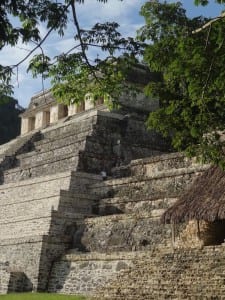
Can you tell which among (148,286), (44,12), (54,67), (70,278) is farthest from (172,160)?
(44,12)

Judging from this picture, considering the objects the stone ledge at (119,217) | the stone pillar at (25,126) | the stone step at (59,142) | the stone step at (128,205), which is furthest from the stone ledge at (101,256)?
the stone pillar at (25,126)

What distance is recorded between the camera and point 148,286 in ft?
33.1

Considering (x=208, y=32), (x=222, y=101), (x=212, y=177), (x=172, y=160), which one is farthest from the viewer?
(x=172, y=160)

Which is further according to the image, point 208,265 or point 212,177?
point 212,177

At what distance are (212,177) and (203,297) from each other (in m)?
3.00

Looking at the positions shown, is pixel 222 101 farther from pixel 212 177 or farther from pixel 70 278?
pixel 70 278

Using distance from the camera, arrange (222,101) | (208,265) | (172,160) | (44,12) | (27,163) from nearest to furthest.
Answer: (44,12) < (222,101) < (208,265) < (172,160) < (27,163)

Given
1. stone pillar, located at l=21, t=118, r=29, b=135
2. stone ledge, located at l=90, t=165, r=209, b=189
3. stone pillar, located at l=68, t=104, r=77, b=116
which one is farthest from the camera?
stone pillar, located at l=21, t=118, r=29, b=135

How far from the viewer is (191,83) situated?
8.43 metres

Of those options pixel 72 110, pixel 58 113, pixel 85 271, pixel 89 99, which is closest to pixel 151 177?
pixel 85 271

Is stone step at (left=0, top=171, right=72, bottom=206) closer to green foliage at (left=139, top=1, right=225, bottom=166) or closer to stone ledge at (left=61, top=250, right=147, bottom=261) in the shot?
stone ledge at (left=61, top=250, right=147, bottom=261)

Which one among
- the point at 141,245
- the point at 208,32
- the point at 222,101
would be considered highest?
the point at 208,32

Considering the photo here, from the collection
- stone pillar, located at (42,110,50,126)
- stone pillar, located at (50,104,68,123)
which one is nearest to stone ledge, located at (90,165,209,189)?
stone pillar, located at (50,104,68,123)

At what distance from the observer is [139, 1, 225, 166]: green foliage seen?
8.20 metres
